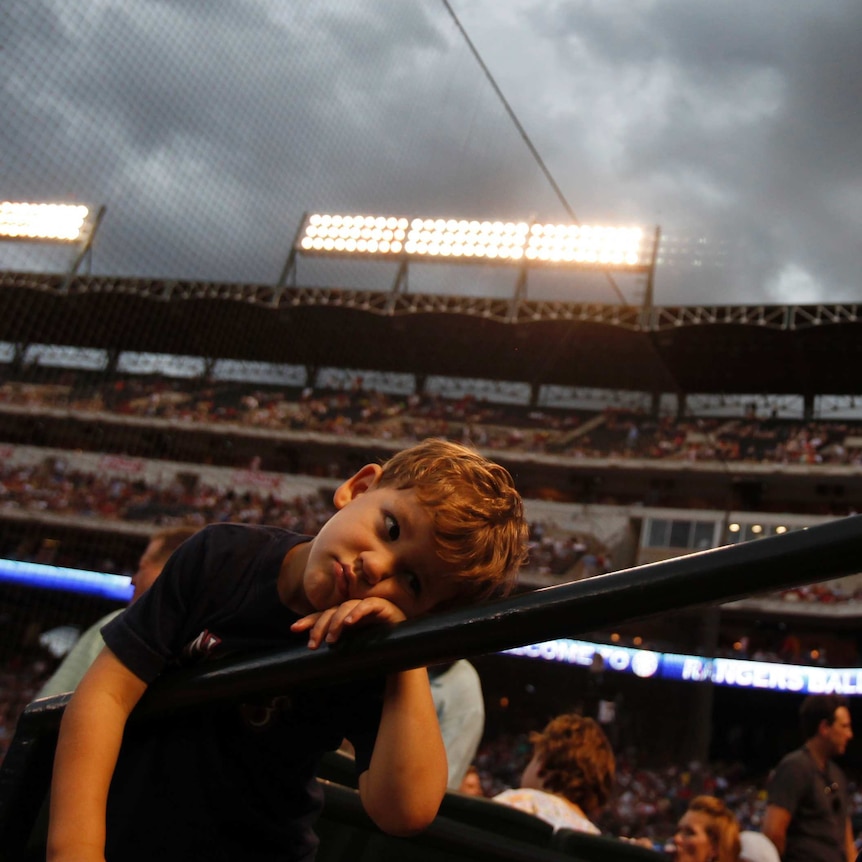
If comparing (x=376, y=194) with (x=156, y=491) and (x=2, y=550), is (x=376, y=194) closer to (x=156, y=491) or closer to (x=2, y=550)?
(x=156, y=491)

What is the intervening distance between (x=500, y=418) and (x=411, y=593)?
16846 millimetres

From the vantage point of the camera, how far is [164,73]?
8125mm

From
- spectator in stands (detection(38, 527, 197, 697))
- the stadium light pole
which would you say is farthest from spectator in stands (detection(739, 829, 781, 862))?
the stadium light pole

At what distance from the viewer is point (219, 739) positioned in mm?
670

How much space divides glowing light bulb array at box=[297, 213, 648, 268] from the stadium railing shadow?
681 inches

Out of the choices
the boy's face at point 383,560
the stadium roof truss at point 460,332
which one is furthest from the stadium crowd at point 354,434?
the boy's face at point 383,560

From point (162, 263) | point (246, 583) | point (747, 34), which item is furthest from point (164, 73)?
point (246, 583)

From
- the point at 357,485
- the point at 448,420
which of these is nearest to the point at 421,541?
the point at 357,485

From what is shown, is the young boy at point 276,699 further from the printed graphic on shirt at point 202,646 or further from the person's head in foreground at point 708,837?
the person's head in foreground at point 708,837

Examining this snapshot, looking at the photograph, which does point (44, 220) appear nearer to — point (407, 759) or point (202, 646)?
point (202, 646)

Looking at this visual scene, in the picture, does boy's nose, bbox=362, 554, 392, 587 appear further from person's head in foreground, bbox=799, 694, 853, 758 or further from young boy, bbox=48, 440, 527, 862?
person's head in foreground, bbox=799, 694, 853, 758

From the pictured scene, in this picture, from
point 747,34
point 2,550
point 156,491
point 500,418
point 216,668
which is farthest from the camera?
point 500,418

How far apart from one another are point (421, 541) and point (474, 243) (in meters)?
18.0

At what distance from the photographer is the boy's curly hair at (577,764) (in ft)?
6.18
